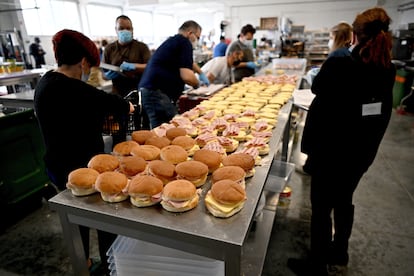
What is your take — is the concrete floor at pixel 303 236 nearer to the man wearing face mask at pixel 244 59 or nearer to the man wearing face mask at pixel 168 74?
the man wearing face mask at pixel 168 74

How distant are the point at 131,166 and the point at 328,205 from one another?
1163mm

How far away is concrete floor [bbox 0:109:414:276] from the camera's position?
1897 millimetres

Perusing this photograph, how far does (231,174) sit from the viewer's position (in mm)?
1068

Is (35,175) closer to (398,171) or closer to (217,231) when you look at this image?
(217,231)

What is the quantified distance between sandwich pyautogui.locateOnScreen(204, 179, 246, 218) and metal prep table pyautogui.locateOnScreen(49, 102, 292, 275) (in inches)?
0.8

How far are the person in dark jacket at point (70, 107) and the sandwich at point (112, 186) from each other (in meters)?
0.46

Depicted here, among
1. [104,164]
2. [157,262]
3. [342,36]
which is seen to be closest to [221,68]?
[342,36]

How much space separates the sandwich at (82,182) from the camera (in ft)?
3.36

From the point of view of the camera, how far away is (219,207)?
924mm

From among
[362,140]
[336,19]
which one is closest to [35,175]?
[362,140]

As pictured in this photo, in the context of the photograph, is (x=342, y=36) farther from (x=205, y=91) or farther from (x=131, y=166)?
(x=131, y=166)

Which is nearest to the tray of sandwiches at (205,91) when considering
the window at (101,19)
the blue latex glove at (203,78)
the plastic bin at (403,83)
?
the blue latex glove at (203,78)

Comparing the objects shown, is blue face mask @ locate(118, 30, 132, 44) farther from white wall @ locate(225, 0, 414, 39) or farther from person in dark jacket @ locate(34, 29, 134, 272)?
white wall @ locate(225, 0, 414, 39)

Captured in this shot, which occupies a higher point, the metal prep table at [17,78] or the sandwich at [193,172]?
the metal prep table at [17,78]
